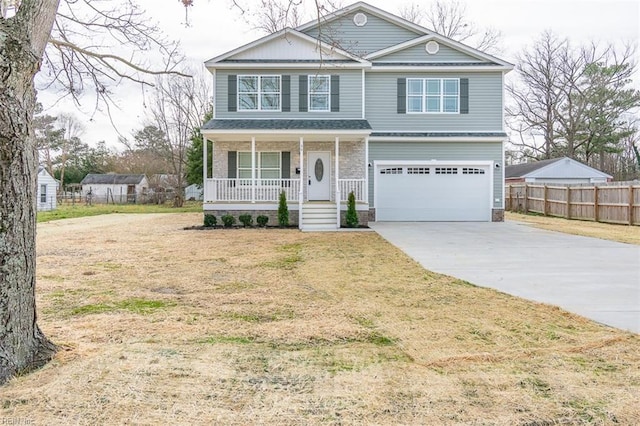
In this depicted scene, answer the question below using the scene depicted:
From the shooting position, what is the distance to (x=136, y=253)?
970 centimetres

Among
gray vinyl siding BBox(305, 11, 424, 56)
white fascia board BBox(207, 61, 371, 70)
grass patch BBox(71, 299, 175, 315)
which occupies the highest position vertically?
gray vinyl siding BBox(305, 11, 424, 56)

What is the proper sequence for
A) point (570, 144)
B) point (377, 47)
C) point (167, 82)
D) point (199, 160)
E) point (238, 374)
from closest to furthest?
point (238, 374) → point (377, 47) → point (199, 160) → point (167, 82) → point (570, 144)

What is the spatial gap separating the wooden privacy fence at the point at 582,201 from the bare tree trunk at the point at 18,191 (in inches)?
750

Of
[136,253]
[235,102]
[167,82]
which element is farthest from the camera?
[167,82]

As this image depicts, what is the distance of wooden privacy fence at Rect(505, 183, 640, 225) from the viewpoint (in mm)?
17344

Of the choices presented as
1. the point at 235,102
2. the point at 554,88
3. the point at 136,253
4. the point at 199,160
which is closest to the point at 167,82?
the point at 199,160

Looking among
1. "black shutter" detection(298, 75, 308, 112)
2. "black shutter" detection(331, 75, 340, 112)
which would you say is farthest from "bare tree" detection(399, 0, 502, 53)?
"black shutter" detection(298, 75, 308, 112)

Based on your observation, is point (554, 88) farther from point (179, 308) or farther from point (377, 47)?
point (179, 308)

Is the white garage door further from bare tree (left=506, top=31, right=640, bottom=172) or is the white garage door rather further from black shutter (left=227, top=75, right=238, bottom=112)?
bare tree (left=506, top=31, right=640, bottom=172)

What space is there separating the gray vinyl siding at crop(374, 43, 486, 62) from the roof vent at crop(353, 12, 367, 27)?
1.85 meters

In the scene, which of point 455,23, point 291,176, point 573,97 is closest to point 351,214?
point 291,176

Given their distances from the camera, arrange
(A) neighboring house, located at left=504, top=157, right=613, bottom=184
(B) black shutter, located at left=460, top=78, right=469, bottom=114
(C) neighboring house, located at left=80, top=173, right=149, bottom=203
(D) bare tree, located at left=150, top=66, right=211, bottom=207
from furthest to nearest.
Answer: (C) neighboring house, located at left=80, top=173, right=149, bottom=203
(D) bare tree, located at left=150, top=66, right=211, bottom=207
(A) neighboring house, located at left=504, top=157, right=613, bottom=184
(B) black shutter, located at left=460, top=78, right=469, bottom=114

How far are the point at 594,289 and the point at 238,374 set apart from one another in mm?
5050

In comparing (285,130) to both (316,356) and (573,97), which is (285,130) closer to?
(316,356)
